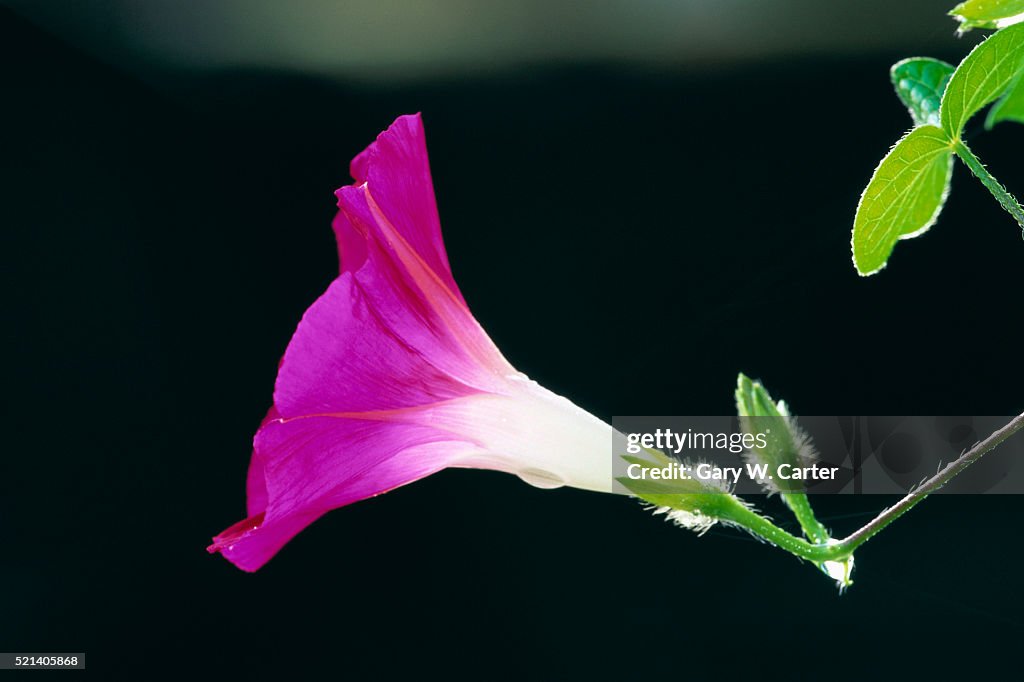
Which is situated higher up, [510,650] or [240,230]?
[240,230]

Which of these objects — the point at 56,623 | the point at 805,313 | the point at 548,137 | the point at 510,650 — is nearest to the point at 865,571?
the point at 805,313

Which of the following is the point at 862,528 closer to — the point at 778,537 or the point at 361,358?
the point at 778,537

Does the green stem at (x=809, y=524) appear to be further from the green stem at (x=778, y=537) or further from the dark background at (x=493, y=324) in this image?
the dark background at (x=493, y=324)

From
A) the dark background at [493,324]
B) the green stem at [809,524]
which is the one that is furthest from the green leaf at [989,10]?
the dark background at [493,324]

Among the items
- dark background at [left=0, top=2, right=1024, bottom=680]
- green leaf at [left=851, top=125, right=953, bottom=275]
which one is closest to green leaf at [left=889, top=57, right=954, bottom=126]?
green leaf at [left=851, top=125, right=953, bottom=275]

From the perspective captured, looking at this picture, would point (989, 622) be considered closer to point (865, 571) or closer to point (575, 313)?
point (865, 571)

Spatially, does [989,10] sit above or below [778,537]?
above

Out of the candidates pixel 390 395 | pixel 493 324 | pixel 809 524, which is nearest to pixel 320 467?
pixel 390 395
